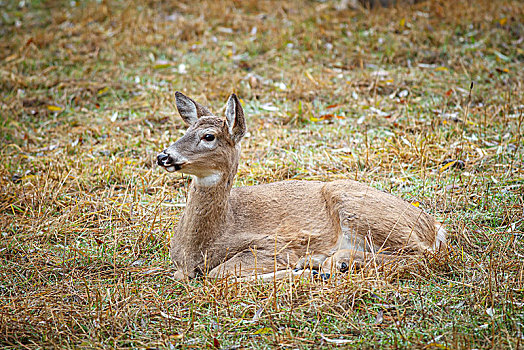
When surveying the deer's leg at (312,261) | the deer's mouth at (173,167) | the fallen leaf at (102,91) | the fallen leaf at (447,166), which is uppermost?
the deer's mouth at (173,167)

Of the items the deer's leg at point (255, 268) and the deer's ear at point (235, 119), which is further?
the deer's ear at point (235, 119)

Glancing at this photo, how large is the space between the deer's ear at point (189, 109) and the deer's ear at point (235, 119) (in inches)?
15.0

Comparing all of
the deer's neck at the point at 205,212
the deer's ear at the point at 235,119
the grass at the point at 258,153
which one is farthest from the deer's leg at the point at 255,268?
the deer's ear at the point at 235,119

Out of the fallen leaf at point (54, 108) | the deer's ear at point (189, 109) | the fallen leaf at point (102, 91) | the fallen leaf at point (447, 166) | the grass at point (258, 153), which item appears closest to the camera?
the grass at point (258, 153)

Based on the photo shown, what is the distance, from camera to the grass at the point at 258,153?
365 cm

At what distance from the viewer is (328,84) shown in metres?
8.49

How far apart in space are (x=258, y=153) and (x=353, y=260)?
2841 millimetres

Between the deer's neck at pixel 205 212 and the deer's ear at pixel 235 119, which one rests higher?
the deer's ear at pixel 235 119

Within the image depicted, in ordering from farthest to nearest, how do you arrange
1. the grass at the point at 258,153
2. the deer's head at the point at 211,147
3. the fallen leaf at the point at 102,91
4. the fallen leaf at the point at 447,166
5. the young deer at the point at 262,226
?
the fallen leaf at the point at 102,91 → the fallen leaf at the point at 447,166 → the young deer at the point at 262,226 → the deer's head at the point at 211,147 → the grass at the point at 258,153

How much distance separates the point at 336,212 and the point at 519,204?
1946 millimetres

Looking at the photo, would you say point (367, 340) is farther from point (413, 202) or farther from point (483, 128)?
point (483, 128)

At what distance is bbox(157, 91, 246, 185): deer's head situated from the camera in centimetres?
414

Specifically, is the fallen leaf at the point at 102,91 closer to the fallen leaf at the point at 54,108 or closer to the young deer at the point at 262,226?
the fallen leaf at the point at 54,108

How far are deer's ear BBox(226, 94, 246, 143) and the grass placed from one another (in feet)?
4.14
